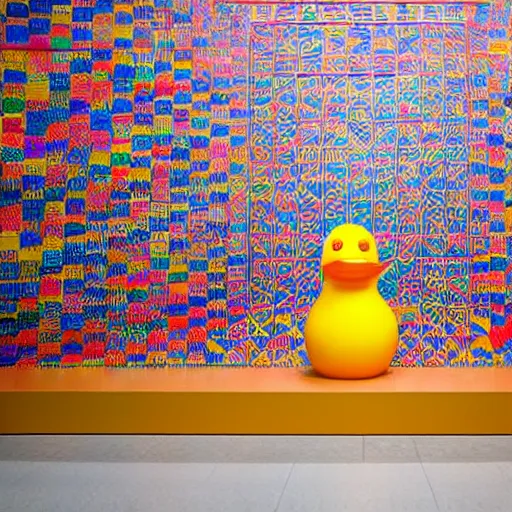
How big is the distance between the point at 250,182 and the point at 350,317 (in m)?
0.77

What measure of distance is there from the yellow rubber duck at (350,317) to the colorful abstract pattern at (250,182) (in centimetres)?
35

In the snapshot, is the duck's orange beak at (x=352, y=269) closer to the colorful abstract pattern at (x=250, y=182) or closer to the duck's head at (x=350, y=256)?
the duck's head at (x=350, y=256)

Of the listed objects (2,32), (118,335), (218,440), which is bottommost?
(218,440)

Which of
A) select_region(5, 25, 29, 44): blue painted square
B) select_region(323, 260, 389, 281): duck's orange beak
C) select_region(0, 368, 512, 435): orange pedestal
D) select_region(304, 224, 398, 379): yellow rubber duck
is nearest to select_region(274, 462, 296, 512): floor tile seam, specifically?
select_region(0, 368, 512, 435): orange pedestal

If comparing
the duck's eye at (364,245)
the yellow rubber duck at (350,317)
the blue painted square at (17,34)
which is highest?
the blue painted square at (17,34)

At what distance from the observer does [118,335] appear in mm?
2967

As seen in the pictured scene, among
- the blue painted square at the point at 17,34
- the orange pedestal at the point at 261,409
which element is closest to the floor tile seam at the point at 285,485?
the orange pedestal at the point at 261,409

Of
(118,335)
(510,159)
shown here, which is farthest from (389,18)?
(118,335)

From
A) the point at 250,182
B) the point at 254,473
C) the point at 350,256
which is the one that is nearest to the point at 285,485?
the point at 254,473

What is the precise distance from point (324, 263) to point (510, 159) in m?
0.94

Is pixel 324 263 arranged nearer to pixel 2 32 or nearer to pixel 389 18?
pixel 389 18

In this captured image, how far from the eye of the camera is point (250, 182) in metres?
2.97

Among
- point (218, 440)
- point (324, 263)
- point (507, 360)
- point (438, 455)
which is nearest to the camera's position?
point (438, 455)

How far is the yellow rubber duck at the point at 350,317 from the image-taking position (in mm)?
2500
